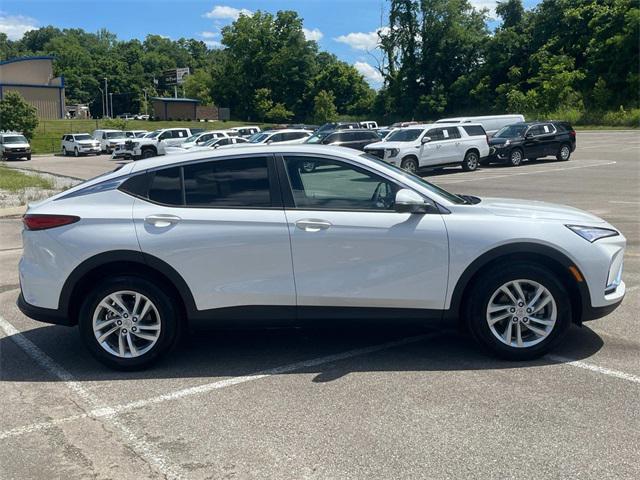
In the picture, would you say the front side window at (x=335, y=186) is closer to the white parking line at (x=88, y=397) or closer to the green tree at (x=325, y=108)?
the white parking line at (x=88, y=397)

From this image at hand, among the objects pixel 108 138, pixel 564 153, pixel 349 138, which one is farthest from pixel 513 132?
pixel 108 138

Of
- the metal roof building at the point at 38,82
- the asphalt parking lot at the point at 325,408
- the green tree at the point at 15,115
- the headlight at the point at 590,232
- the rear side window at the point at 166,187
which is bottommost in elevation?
the asphalt parking lot at the point at 325,408

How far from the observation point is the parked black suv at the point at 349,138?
27719 millimetres

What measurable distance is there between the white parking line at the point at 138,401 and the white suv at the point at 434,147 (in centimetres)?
1877

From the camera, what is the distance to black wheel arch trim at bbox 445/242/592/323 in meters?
4.73

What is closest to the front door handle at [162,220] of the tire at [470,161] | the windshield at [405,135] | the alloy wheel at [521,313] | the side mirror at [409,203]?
the side mirror at [409,203]

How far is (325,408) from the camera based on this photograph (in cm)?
414

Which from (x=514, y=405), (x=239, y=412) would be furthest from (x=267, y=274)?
(x=514, y=405)

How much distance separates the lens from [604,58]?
2483 inches

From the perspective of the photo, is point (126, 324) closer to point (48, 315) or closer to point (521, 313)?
point (48, 315)

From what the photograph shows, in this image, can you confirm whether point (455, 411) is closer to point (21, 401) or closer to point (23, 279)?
point (21, 401)

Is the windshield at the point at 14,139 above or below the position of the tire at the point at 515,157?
above

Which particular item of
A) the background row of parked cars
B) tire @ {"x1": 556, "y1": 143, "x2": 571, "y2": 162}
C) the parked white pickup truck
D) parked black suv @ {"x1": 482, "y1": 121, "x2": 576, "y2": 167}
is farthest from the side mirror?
the parked white pickup truck

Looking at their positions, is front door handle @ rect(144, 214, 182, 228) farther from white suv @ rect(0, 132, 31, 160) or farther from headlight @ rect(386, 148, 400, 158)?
white suv @ rect(0, 132, 31, 160)
